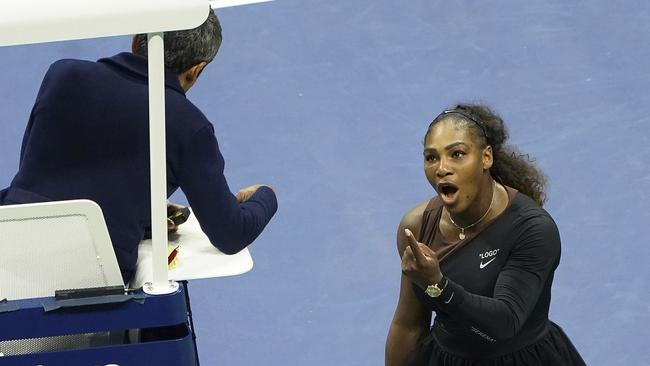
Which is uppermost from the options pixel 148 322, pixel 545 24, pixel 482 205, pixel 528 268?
pixel 545 24

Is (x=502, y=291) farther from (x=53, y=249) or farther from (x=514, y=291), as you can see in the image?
(x=53, y=249)

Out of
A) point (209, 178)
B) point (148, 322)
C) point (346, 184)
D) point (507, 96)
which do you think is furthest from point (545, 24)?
point (148, 322)

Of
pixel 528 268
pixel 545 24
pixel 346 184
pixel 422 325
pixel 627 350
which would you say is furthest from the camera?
pixel 545 24

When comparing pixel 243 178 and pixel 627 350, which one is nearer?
pixel 627 350

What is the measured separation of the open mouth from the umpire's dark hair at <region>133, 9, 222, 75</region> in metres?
0.83

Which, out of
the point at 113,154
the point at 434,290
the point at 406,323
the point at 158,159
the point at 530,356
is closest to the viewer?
the point at 158,159

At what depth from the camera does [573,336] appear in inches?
228

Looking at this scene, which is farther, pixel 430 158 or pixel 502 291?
pixel 430 158

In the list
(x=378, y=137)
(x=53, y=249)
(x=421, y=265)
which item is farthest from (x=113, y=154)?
(x=378, y=137)

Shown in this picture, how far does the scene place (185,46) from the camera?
143 inches

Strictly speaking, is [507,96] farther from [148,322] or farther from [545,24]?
[148,322]

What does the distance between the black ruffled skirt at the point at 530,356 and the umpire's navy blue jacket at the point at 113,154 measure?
39.5 inches

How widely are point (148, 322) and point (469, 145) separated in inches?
53.1

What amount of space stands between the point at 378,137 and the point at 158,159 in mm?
4229
